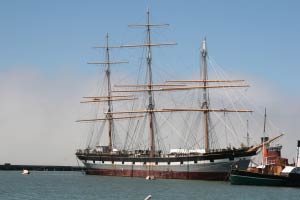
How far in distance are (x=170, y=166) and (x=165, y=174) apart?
4.88 ft

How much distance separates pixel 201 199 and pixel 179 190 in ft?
37.9

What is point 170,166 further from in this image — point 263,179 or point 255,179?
point 263,179

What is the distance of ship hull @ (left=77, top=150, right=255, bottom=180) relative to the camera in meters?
92.6

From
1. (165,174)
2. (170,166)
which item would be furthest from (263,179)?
(165,174)

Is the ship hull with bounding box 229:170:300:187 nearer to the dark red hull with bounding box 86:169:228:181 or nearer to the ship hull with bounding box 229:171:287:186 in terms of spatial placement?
the ship hull with bounding box 229:171:287:186

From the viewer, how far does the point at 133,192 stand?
228ft

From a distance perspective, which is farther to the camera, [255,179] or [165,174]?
[165,174]

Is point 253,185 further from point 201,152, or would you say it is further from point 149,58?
point 149,58

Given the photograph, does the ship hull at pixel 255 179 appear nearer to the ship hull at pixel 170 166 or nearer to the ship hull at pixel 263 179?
the ship hull at pixel 263 179

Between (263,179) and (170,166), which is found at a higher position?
(170,166)

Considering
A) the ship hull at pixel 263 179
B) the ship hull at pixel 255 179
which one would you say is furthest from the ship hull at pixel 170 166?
the ship hull at pixel 263 179

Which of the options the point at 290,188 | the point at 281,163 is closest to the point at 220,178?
the point at 281,163

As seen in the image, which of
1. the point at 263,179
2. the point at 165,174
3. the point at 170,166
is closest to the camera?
the point at 263,179

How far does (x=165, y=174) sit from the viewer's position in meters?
102
